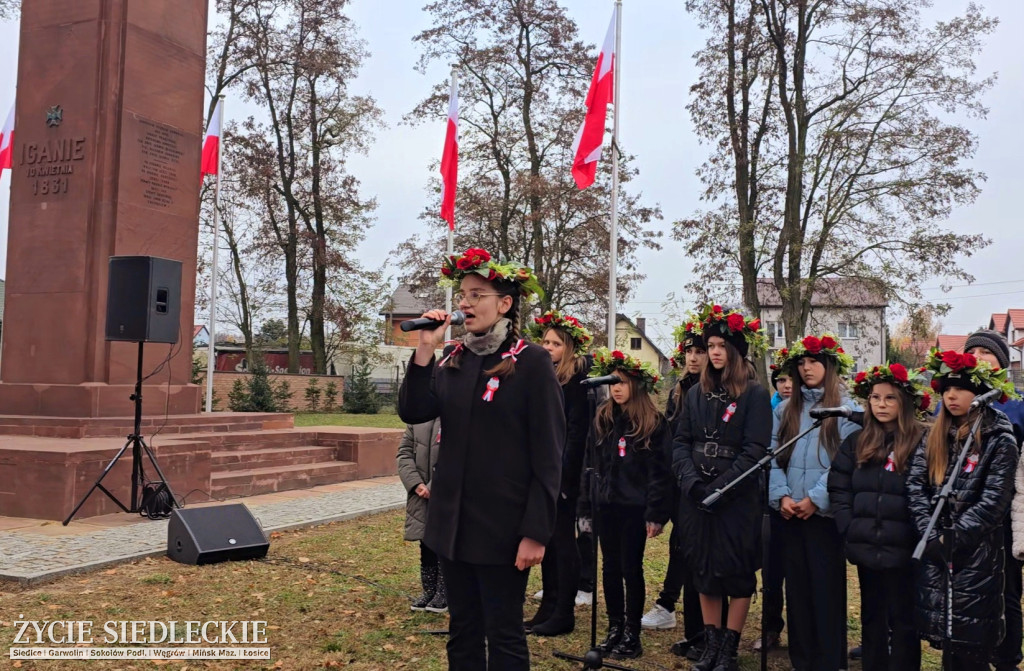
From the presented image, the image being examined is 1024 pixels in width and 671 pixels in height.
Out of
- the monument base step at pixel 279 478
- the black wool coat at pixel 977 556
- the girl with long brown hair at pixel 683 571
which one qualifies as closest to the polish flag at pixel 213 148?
the monument base step at pixel 279 478

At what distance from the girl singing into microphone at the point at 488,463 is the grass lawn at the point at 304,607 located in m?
1.61

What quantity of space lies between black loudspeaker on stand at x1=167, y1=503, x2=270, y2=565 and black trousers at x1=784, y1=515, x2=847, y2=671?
4.36 metres

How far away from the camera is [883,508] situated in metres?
4.22

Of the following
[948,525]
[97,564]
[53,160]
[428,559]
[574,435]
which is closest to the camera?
[948,525]

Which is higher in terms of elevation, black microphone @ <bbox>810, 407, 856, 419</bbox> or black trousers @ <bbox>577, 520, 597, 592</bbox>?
black microphone @ <bbox>810, 407, 856, 419</bbox>

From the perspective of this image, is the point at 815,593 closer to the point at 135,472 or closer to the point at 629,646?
the point at 629,646

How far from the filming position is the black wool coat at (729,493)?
4.46 metres

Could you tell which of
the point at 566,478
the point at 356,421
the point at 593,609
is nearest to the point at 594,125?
the point at 566,478

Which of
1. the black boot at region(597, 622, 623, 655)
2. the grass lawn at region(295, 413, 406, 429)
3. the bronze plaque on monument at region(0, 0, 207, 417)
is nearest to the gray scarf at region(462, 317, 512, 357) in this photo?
the black boot at region(597, 622, 623, 655)

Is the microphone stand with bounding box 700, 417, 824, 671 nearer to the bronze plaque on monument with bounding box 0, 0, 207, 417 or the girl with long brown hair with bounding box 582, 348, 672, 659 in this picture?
the girl with long brown hair with bounding box 582, 348, 672, 659

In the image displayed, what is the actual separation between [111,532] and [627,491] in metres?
5.22

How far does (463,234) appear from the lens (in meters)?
27.0

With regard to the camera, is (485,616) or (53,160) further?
(53,160)

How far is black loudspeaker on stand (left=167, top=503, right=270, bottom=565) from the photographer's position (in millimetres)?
6797
